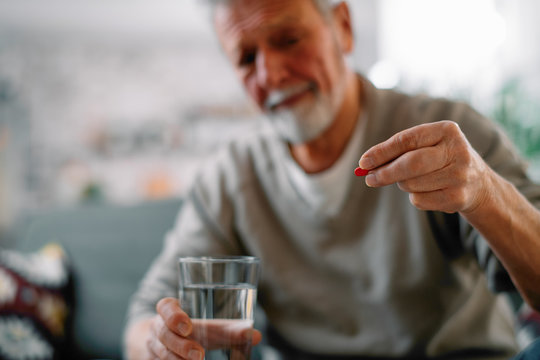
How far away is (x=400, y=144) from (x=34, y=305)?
116 centimetres

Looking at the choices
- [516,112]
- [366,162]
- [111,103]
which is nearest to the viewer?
[366,162]

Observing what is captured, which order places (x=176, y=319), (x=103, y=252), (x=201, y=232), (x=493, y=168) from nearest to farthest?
(x=176, y=319) → (x=493, y=168) → (x=201, y=232) → (x=103, y=252)

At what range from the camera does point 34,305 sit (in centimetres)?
130

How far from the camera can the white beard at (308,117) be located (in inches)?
35.6

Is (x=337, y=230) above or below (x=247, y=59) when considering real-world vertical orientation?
below

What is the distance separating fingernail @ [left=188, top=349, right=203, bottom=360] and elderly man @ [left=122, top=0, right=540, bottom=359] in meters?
0.30

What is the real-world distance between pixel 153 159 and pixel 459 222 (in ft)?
15.2

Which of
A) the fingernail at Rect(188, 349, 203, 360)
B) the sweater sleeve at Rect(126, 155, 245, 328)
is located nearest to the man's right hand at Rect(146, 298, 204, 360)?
the fingernail at Rect(188, 349, 203, 360)

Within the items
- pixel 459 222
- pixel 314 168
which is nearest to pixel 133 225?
pixel 314 168

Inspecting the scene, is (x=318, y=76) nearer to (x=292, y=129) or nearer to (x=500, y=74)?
(x=292, y=129)

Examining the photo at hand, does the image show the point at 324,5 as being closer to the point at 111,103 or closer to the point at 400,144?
the point at 400,144

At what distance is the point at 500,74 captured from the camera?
2277 millimetres

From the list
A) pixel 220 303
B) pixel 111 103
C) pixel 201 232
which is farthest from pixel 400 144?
pixel 111 103

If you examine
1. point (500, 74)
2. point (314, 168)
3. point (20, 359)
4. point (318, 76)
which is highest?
point (500, 74)
